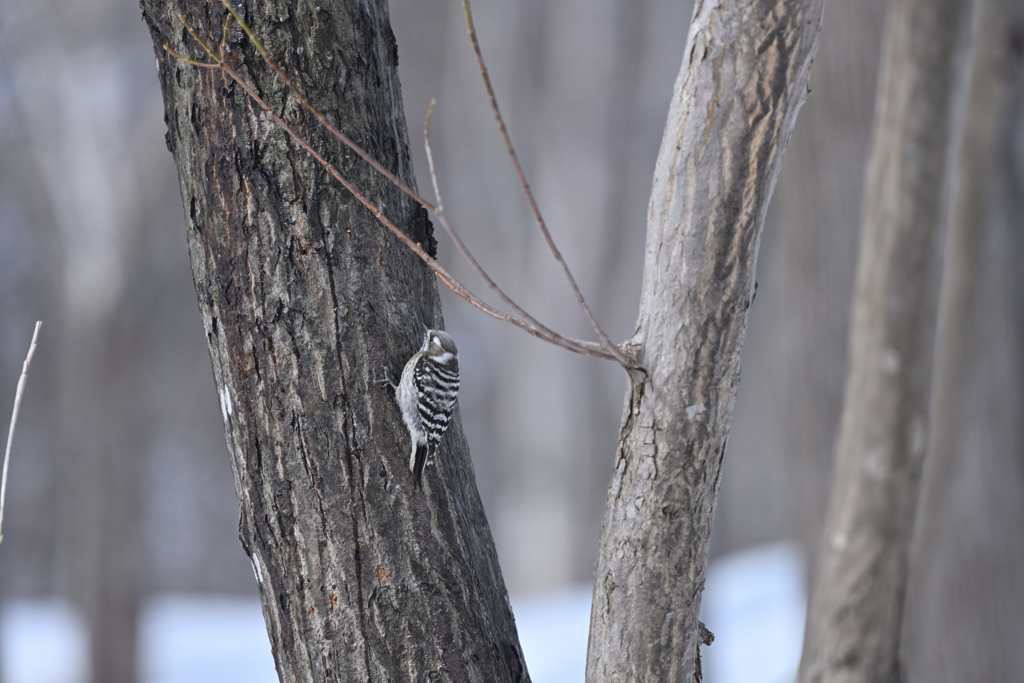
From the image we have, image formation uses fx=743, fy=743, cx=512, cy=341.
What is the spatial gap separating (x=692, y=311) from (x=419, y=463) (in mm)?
571

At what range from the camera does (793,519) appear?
3.98 m

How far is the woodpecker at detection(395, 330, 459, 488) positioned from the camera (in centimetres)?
136

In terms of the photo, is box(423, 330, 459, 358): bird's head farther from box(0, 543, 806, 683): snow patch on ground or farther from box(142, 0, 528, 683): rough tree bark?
box(0, 543, 806, 683): snow patch on ground

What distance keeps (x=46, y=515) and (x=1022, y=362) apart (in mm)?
9266

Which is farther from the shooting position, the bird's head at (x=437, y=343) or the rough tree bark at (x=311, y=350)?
the bird's head at (x=437, y=343)

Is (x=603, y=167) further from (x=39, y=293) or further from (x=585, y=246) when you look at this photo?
(x=39, y=293)

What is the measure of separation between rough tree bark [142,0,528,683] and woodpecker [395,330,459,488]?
2 centimetres

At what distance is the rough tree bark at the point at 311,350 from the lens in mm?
1293

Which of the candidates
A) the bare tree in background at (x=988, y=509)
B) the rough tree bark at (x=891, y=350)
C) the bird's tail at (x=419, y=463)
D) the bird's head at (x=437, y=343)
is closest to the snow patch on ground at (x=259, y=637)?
the bare tree in background at (x=988, y=509)

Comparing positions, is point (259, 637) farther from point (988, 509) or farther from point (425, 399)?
point (425, 399)

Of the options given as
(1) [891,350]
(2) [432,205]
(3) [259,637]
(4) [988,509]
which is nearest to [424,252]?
(2) [432,205]

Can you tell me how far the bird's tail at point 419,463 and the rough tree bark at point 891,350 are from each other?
1608 millimetres

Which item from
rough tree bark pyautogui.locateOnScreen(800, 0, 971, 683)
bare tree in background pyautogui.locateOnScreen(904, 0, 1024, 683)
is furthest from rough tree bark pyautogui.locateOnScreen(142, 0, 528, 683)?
bare tree in background pyautogui.locateOnScreen(904, 0, 1024, 683)

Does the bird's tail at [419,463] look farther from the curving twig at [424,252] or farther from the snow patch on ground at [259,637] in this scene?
the snow patch on ground at [259,637]
